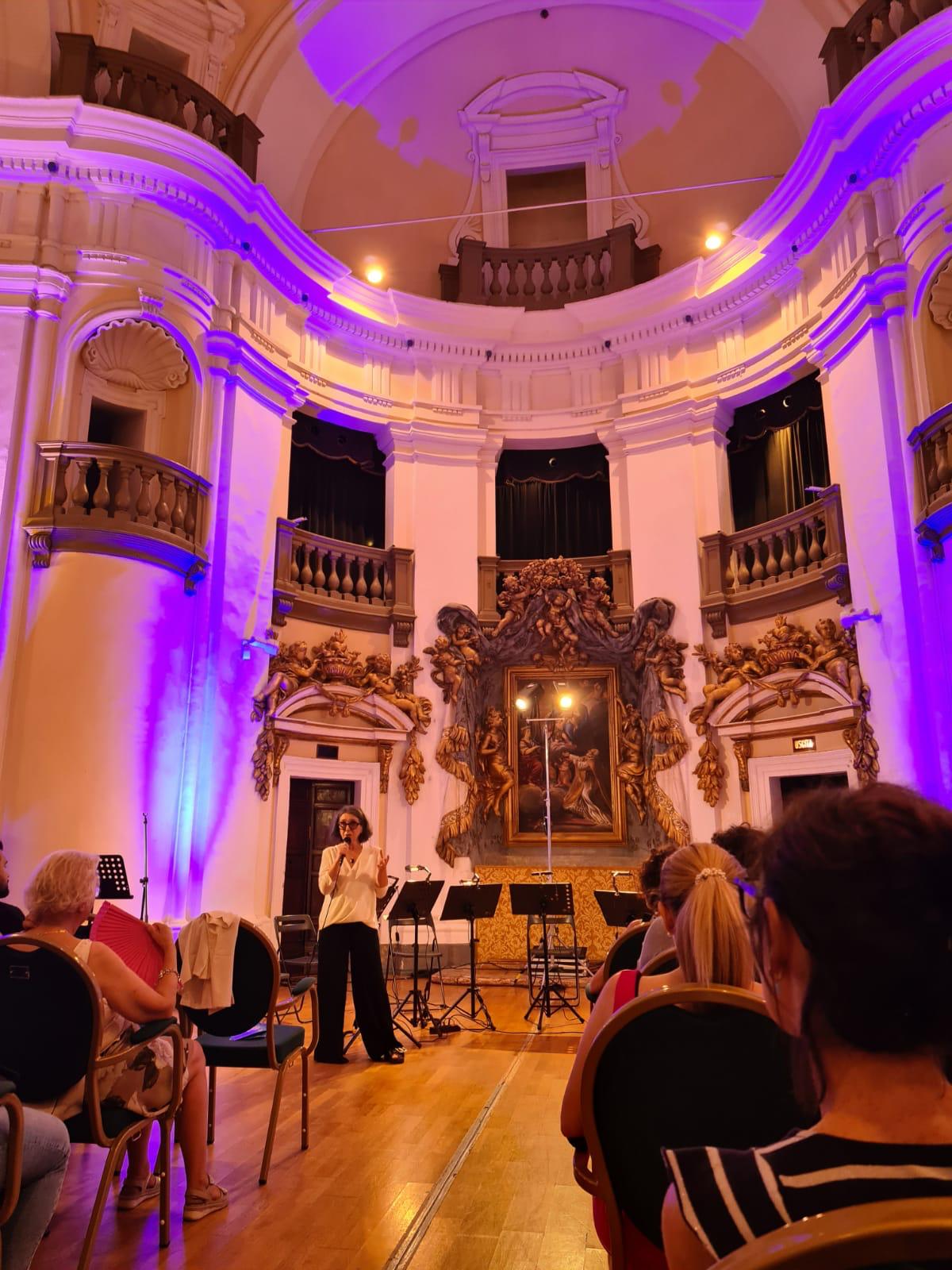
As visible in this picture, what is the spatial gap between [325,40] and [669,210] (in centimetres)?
530

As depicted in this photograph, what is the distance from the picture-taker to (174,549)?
942cm

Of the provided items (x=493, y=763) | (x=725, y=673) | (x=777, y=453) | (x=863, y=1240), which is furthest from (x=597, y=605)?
(x=863, y=1240)

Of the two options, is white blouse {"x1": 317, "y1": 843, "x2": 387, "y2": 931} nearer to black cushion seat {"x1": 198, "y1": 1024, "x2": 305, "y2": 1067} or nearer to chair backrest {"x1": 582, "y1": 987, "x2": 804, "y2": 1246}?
black cushion seat {"x1": 198, "y1": 1024, "x2": 305, "y2": 1067}

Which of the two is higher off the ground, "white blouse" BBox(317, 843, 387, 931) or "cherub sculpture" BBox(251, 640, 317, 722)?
"cherub sculpture" BBox(251, 640, 317, 722)

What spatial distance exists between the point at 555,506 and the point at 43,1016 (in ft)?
36.2

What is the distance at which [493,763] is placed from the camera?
38.4 ft

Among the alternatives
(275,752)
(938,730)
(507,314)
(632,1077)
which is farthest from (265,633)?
(632,1077)

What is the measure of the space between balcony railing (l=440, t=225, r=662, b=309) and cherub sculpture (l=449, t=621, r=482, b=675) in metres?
4.88

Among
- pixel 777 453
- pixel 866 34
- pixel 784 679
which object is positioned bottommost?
pixel 784 679

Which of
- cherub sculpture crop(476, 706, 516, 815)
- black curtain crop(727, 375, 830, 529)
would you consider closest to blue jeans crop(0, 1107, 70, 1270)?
cherub sculpture crop(476, 706, 516, 815)

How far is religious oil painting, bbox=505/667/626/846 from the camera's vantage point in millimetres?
11453

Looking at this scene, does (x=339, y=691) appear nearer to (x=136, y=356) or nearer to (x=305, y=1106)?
(x=136, y=356)

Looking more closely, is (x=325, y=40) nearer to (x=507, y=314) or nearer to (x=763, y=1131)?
(x=507, y=314)

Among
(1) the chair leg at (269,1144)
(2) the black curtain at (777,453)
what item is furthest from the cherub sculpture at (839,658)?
(1) the chair leg at (269,1144)
